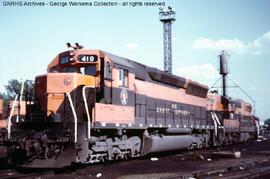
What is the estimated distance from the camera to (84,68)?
12.4 metres

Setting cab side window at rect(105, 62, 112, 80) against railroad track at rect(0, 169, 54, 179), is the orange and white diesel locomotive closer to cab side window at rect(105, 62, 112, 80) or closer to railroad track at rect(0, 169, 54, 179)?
cab side window at rect(105, 62, 112, 80)

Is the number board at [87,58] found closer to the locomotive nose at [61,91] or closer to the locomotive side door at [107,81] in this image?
the locomotive side door at [107,81]

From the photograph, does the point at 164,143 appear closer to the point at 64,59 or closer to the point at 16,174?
the point at 64,59

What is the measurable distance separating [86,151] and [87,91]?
2.02 meters

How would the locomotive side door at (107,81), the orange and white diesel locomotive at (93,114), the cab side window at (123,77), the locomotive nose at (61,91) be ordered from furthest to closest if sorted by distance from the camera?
1. the cab side window at (123,77)
2. the locomotive side door at (107,81)
3. the locomotive nose at (61,91)
4. the orange and white diesel locomotive at (93,114)

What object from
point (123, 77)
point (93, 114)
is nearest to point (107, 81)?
point (123, 77)

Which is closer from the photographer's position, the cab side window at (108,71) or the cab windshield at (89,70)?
the cab side window at (108,71)

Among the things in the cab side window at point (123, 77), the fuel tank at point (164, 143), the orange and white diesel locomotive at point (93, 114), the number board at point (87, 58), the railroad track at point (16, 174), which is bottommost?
the railroad track at point (16, 174)

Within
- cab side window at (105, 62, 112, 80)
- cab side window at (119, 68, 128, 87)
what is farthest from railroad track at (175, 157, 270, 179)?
cab side window at (119, 68, 128, 87)

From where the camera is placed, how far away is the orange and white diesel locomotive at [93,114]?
10.6 metres

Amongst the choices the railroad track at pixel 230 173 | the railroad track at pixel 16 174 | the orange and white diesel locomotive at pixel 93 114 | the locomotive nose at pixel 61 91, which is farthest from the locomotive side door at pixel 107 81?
the railroad track at pixel 230 173

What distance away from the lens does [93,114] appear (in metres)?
11.3

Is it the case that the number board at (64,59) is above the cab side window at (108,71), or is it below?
above

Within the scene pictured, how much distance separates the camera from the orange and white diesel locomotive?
10.6 meters
